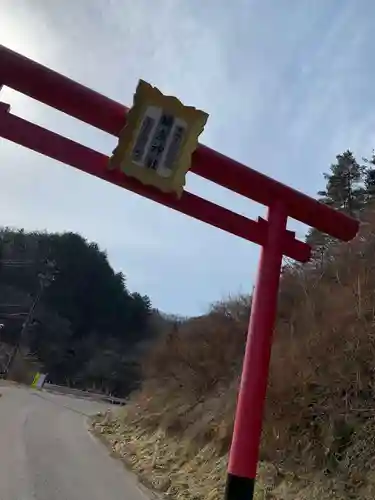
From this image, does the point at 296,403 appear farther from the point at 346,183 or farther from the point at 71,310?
the point at 71,310

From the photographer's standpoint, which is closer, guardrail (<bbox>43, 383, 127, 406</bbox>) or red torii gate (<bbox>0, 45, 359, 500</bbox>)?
red torii gate (<bbox>0, 45, 359, 500</bbox>)

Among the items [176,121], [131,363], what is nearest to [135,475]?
[176,121]

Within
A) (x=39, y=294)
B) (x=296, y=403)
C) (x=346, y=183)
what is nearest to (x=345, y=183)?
(x=346, y=183)

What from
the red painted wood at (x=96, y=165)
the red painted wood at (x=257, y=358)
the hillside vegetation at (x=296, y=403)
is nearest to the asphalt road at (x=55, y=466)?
the hillside vegetation at (x=296, y=403)

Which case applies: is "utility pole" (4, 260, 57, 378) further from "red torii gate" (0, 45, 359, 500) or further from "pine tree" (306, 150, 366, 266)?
"red torii gate" (0, 45, 359, 500)

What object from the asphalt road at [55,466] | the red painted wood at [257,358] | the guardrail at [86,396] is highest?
the guardrail at [86,396]

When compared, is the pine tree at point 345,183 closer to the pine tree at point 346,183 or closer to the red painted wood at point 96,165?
the pine tree at point 346,183

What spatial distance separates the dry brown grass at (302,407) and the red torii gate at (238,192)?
276 cm

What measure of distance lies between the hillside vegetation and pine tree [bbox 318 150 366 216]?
835cm

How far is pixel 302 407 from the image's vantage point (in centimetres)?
736

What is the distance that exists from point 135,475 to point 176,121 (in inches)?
284

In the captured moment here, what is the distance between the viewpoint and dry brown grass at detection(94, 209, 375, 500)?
6.41 metres

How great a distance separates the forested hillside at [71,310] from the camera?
150 feet

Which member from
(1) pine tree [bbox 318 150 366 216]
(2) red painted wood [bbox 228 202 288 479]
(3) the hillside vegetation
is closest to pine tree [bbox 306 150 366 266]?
(1) pine tree [bbox 318 150 366 216]
